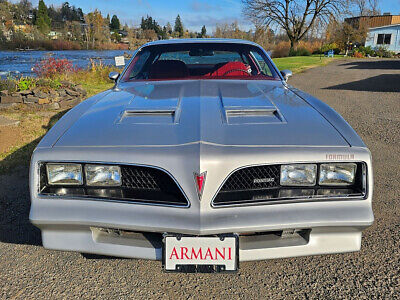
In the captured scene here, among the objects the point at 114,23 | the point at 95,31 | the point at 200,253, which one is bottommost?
the point at 200,253

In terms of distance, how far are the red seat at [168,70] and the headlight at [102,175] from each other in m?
1.61

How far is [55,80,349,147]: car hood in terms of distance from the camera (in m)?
1.60

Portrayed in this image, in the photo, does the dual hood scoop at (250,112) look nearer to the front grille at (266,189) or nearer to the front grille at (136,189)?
the front grille at (266,189)

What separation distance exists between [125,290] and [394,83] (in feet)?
43.8

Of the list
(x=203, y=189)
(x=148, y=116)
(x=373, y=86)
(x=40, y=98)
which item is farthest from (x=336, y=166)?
(x=373, y=86)

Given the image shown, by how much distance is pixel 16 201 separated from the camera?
2863 millimetres

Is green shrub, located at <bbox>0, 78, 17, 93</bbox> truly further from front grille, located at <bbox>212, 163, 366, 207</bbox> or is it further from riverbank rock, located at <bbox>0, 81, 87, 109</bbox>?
front grille, located at <bbox>212, 163, 366, 207</bbox>

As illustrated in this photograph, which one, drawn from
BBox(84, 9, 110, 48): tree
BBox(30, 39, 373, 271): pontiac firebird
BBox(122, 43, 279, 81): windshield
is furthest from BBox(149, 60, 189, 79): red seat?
BBox(84, 9, 110, 48): tree

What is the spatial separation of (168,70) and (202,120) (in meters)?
1.46

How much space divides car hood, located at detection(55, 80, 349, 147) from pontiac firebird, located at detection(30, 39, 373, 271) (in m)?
0.01

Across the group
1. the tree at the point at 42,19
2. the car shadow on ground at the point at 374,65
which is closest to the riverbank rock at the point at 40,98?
the car shadow on ground at the point at 374,65

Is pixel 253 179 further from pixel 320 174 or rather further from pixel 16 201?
pixel 16 201

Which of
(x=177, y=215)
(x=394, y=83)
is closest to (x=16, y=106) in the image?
(x=177, y=215)

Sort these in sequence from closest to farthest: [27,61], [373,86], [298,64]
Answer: [373,86], [298,64], [27,61]
